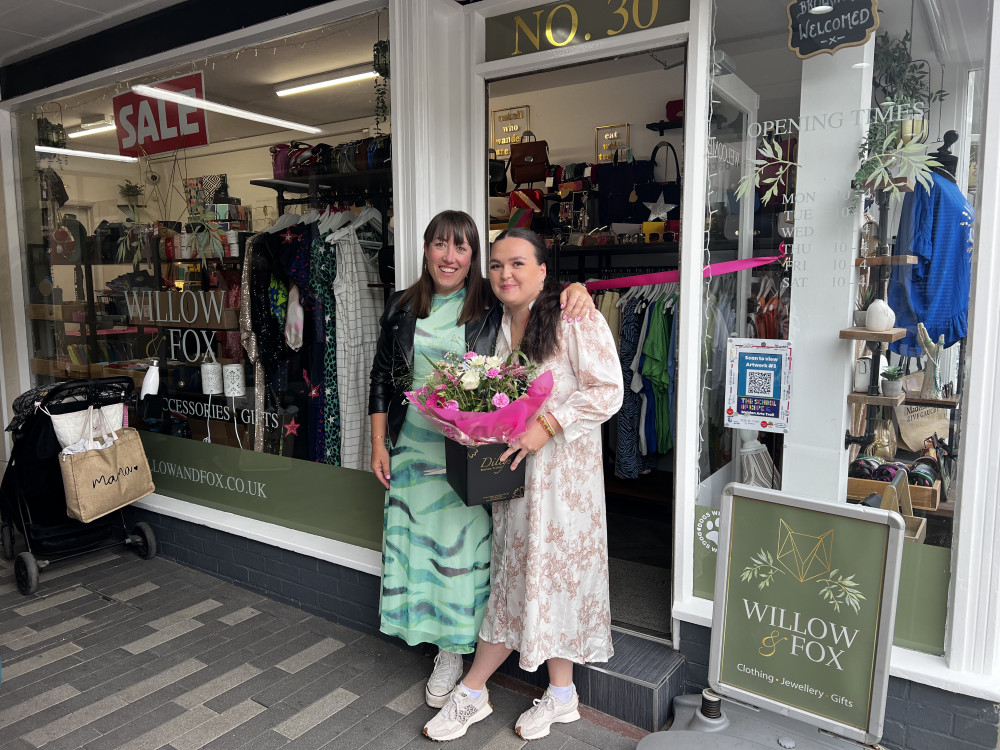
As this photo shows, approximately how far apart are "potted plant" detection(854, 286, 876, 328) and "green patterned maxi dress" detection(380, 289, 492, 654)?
1321 millimetres

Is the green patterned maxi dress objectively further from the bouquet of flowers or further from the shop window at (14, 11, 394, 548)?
the shop window at (14, 11, 394, 548)

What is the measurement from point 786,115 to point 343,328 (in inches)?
87.2

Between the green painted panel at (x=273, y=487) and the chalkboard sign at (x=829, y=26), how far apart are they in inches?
96.7

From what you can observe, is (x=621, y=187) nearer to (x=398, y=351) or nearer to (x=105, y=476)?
(x=398, y=351)

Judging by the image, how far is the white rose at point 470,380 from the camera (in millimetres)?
2172

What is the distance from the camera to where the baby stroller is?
373cm

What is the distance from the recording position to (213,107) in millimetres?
3914

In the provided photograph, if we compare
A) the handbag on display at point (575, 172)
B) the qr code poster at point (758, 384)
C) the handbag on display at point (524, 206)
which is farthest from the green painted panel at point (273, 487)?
the handbag on display at point (575, 172)

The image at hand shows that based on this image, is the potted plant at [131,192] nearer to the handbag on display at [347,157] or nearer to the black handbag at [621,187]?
the handbag on display at [347,157]

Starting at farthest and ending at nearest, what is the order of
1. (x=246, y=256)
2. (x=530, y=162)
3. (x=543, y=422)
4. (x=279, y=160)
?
(x=530, y=162) < (x=246, y=256) < (x=279, y=160) < (x=543, y=422)

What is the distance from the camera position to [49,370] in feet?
17.1

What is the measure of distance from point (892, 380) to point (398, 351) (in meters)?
1.69

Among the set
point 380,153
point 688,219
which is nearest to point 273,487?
point 380,153

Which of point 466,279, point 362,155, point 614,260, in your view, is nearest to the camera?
point 466,279
